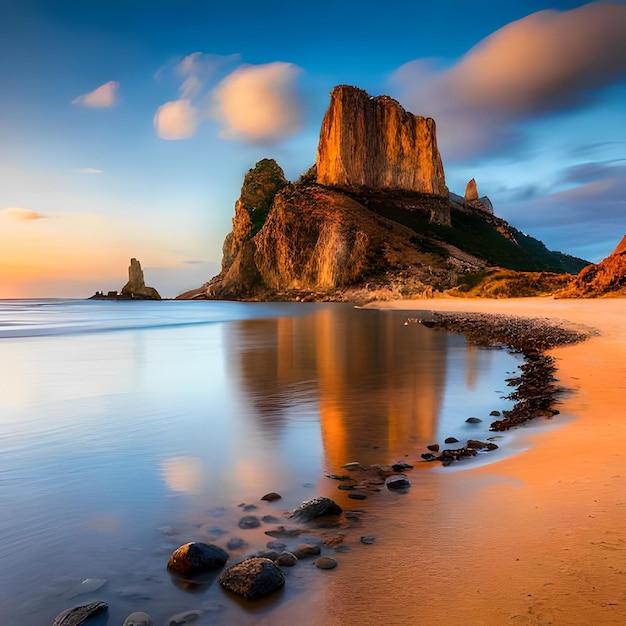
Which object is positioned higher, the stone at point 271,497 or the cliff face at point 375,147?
the cliff face at point 375,147

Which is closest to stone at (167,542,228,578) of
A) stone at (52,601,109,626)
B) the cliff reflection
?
stone at (52,601,109,626)

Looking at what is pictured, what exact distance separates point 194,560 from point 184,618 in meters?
0.57

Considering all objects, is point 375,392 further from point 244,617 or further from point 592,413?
point 244,617

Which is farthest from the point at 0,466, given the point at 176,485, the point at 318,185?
the point at 318,185

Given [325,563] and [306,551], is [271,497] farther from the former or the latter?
[325,563]

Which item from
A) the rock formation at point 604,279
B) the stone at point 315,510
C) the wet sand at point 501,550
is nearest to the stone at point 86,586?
the wet sand at point 501,550

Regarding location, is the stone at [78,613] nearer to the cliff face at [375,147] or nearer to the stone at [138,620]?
the stone at [138,620]

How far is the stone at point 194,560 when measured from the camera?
3727 millimetres

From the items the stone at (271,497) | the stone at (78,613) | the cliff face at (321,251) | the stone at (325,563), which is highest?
the cliff face at (321,251)

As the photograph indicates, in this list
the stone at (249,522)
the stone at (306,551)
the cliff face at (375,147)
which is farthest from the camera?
the cliff face at (375,147)

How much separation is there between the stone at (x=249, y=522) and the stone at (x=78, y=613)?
149cm

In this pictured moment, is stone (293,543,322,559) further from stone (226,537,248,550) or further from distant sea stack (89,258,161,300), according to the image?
distant sea stack (89,258,161,300)

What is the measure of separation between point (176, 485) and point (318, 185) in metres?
138

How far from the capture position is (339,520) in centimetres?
459
